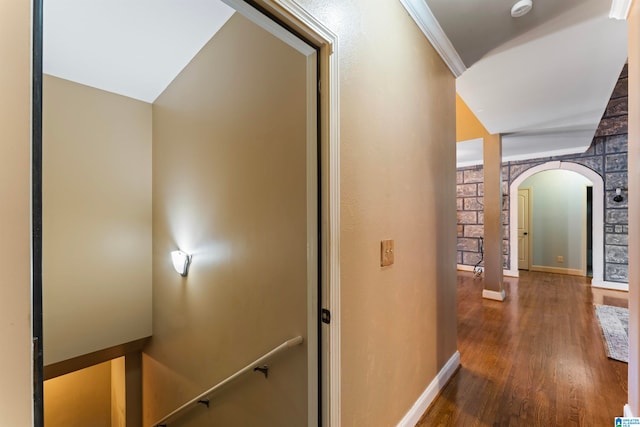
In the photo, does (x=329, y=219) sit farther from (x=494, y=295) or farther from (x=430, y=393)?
(x=494, y=295)

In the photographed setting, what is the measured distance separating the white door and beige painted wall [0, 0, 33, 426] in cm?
870

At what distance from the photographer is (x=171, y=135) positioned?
2885 millimetres

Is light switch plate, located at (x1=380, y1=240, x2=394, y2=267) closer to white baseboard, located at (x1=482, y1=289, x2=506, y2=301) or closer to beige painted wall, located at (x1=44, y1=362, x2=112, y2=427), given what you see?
white baseboard, located at (x1=482, y1=289, x2=506, y2=301)

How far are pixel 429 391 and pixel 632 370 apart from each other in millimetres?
1128

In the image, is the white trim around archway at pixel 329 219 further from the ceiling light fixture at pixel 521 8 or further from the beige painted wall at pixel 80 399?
the beige painted wall at pixel 80 399

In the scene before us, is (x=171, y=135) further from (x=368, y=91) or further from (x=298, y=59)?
(x=368, y=91)

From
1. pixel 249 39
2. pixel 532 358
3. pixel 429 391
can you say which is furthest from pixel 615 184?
pixel 249 39

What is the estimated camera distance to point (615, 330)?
3178 mm

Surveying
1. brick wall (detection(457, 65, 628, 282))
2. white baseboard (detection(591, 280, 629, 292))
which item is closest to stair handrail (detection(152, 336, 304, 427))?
brick wall (detection(457, 65, 628, 282))

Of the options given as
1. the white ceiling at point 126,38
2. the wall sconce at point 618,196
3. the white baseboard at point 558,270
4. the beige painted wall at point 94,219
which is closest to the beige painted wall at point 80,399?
the beige painted wall at point 94,219

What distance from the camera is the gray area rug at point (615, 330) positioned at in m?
2.64

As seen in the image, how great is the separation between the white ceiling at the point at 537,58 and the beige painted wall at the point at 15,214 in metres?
1.97

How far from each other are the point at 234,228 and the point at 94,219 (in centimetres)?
203

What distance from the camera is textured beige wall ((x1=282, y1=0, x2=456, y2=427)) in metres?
1.25
